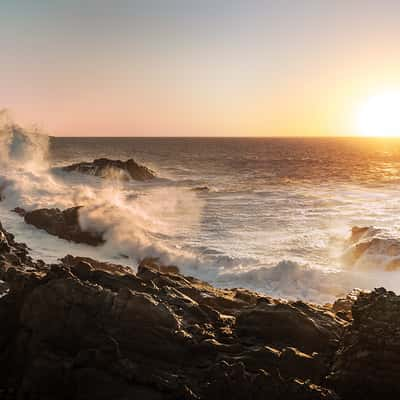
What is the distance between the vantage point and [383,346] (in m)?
9.41

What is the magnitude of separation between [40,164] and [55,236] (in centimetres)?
4983

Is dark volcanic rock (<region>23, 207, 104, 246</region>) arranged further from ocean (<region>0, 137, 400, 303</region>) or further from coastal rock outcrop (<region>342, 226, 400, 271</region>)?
coastal rock outcrop (<region>342, 226, 400, 271</region>)

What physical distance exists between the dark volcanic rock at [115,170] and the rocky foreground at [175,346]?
55.3 m

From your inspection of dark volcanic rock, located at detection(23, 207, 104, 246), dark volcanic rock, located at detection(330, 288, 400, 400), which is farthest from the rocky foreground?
dark volcanic rock, located at detection(23, 207, 104, 246)

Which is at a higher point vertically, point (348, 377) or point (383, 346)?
point (383, 346)

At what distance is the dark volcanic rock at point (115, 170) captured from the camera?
67.1 m

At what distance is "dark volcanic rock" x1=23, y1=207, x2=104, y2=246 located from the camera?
27.8 meters

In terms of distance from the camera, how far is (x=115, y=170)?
223 feet

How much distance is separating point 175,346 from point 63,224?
20.4 m

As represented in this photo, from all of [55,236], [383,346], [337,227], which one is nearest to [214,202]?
[337,227]

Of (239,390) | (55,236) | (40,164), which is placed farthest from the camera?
(40,164)

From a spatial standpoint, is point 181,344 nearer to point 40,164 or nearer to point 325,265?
point 325,265

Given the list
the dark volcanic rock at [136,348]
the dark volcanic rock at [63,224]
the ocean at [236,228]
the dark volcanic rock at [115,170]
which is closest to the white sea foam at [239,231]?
the ocean at [236,228]

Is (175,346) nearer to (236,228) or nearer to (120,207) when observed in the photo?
(236,228)
